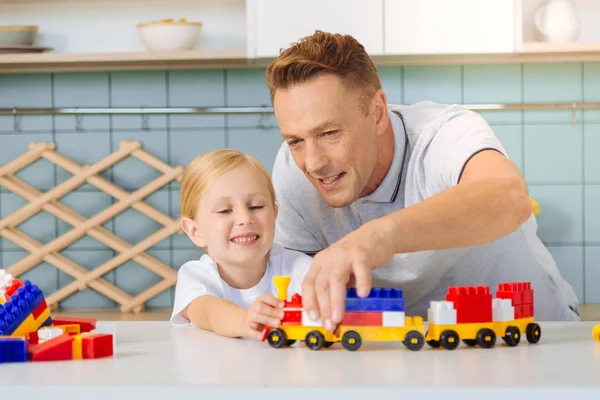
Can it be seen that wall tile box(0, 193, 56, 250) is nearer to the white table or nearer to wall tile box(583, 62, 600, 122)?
wall tile box(583, 62, 600, 122)

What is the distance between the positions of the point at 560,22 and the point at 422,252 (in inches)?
48.1

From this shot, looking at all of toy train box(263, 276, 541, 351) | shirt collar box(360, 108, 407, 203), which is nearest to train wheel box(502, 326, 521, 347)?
toy train box(263, 276, 541, 351)

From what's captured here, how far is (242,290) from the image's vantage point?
1159mm

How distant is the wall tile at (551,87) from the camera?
8.00 feet

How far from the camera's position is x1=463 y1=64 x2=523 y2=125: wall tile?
2453 mm

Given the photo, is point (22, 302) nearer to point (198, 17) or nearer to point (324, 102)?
point (324, 102)

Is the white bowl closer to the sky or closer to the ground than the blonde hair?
closer to the sky

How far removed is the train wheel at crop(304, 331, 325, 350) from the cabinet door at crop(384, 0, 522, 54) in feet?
5.23

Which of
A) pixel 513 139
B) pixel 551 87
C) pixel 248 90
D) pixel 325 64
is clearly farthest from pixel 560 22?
pixel 325 64

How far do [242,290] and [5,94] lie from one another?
1.68 metres

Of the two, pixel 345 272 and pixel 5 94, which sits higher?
pixel 5 94

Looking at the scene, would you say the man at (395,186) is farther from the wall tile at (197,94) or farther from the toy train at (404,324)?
the wall tile at (197,94)

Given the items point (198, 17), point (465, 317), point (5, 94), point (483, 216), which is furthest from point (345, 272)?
point (5, 94)

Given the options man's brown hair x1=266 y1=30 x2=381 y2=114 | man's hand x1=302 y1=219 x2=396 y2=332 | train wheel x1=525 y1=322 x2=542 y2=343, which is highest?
man's brown hair x1=266 y1=30 x2=381 y2=114
